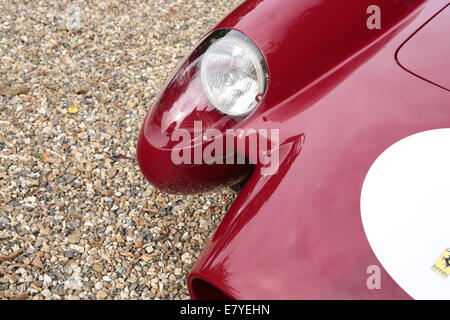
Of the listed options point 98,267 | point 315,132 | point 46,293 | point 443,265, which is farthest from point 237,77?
point 46,293

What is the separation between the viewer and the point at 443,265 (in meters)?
1.24

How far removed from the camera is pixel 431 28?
1642 millimetres

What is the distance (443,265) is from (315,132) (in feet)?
1.55

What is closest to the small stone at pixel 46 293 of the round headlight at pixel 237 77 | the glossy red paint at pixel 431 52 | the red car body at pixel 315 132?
the red car body at pixel 315 132

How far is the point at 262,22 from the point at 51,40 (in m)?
1.90

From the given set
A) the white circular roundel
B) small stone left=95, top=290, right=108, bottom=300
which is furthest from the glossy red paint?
small stone left=95, top=290, right=108, bottom=300

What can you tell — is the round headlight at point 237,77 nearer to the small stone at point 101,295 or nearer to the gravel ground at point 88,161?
the gravel ground at point 88,161

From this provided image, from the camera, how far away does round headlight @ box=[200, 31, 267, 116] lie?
5.20 ft

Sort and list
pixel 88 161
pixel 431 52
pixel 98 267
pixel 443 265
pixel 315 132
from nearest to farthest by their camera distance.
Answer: pixel 443 265, pixel 315 132, pixel 431 52, pixel 98 267, pixel 88 161

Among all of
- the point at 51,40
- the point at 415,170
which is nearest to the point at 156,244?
the point at 415,170

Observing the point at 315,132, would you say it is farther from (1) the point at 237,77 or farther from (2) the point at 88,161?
(2) the point at 88,161

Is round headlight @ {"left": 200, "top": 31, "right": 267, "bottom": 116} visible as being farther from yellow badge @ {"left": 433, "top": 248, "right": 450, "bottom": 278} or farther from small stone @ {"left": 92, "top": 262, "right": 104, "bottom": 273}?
small stone @ {"left": 92, "top": 262, "right": 104, "bottom": 273}

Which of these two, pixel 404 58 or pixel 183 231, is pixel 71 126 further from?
pixel 404 58

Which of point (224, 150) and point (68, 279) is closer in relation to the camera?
point (224, 150)
